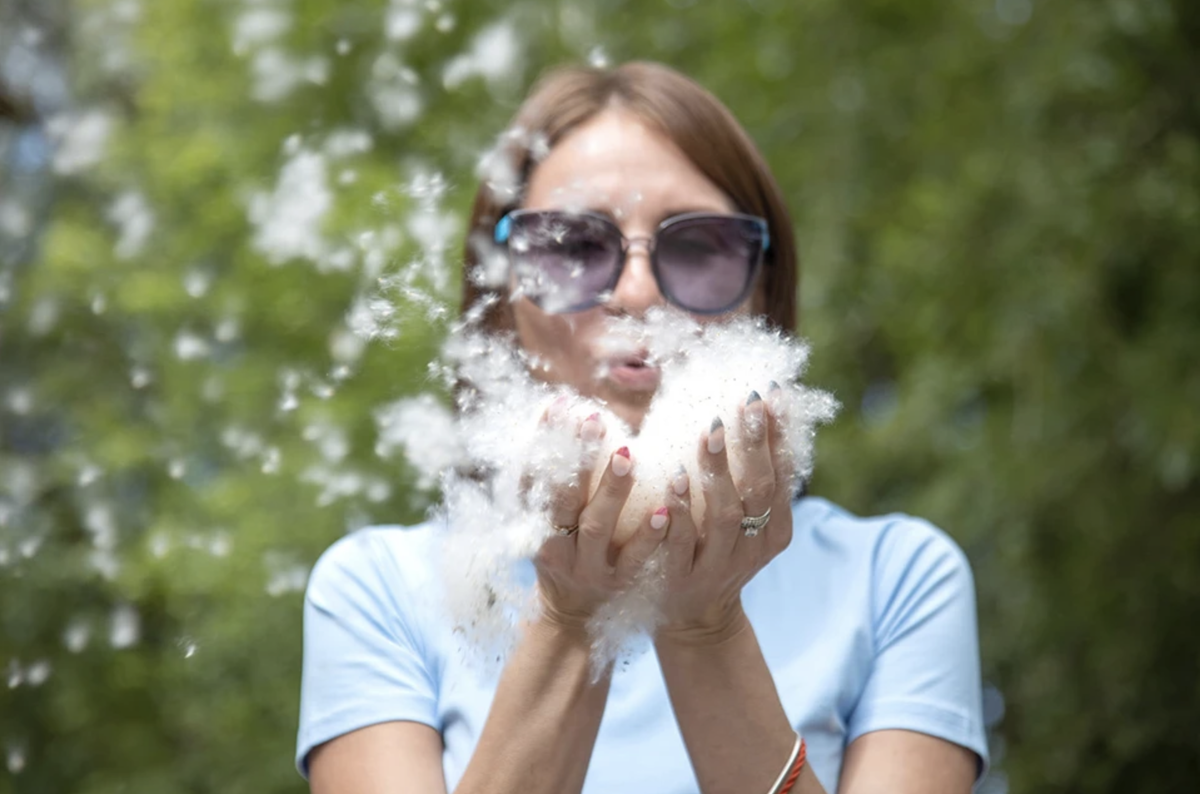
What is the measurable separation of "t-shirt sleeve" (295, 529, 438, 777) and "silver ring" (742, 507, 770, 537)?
52 cm

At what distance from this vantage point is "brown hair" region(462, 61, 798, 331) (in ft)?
5.90

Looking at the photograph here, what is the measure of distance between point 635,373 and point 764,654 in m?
0.40

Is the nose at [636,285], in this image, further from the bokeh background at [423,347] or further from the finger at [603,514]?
the bokeh background at [423,347]

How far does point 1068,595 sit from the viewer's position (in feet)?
11.8

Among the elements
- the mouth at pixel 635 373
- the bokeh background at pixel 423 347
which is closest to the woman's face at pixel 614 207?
the mouth at pixel 635 373

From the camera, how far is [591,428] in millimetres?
1211

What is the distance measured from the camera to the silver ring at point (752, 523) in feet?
4.13

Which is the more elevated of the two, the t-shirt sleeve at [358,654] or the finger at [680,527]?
the finger at [680,527]

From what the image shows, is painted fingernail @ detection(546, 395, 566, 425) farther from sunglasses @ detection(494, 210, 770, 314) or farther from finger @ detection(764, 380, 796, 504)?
sunglasses @ detection(494, 210, 770, 314)

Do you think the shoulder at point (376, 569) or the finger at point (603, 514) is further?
the shoulder at point (376, 569)

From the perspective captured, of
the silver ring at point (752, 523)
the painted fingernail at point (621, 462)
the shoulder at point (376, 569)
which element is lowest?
the shoulder at point (376, 569)

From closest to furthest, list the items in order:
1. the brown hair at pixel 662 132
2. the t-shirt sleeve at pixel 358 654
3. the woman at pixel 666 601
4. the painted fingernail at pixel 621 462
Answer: the painted fingernail at pixel 621 462 → the woman at pixel 666 601 → the t-shirt sleeve at pixel 358 654 → the brown hair at pixel 662 132

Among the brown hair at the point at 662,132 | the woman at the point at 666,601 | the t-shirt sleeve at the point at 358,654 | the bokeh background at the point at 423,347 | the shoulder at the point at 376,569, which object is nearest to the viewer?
the woman at the point at 666,601

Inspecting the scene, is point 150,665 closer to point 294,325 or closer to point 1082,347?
point 294,325
